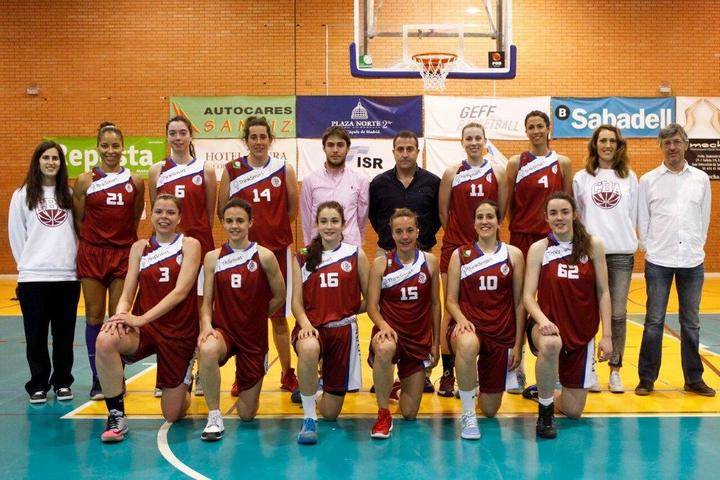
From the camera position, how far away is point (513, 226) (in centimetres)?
541

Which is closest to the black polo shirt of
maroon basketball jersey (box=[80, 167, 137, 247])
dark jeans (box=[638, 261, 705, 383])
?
dark jeans (box=[638, 261, 705, 383])

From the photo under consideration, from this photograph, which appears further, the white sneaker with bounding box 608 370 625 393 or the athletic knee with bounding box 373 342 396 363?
the white sneaker with bounding box 608 370 625 393

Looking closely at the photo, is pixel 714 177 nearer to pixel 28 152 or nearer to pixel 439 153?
pixel 439 153

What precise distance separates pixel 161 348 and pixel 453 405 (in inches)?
84.1

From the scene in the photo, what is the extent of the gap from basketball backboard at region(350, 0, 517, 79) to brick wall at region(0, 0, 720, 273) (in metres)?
3.12

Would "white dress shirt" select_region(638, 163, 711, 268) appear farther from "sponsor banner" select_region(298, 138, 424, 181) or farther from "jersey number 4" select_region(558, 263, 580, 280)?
"sponsor banner" select_region(298, 138, 424, 181)

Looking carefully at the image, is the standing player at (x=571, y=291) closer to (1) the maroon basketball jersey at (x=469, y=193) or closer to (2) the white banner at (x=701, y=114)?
(1) the maroon basketball jersey at (x=469, y=193)

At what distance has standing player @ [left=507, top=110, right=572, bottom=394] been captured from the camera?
5.21 meters

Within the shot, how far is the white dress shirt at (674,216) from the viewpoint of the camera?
5133mm

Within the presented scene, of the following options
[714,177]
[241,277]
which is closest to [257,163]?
[241,277]

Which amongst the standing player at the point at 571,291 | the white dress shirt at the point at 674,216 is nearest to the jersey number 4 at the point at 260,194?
the standing player at the point at 571,291

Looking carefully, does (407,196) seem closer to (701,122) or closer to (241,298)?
(241,298)

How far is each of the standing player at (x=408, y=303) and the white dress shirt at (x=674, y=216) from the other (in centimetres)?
185

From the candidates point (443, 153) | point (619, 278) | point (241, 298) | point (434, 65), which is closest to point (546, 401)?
point (619, 278)
